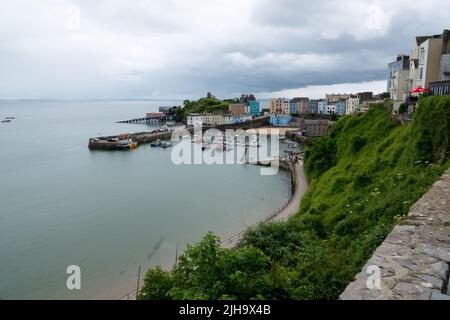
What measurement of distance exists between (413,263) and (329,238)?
567cm

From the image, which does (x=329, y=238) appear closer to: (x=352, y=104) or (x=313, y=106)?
(x=352, y=104)

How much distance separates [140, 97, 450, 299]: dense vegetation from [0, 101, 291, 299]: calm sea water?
Answer: 675 cm

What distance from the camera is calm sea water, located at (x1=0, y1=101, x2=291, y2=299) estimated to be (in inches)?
533

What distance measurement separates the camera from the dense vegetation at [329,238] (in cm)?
429

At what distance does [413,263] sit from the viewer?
361 cm

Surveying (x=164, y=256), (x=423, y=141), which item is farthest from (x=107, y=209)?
(x=423, y=141)

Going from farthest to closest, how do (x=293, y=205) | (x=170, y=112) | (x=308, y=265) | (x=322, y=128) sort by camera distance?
(x=170, y=112), (x=322, y=128), (x=293, y=205), (x=308, y=265)

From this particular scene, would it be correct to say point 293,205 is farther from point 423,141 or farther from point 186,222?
point 423,141

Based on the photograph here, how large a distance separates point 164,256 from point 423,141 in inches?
452

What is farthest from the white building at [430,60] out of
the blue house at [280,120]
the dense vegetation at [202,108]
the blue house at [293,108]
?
the dense vegetation at [202,108]

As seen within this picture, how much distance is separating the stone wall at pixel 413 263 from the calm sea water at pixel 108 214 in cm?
1025

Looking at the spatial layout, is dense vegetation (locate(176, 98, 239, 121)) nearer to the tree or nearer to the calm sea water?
the calm sea water

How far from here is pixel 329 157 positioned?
22484 millimetres

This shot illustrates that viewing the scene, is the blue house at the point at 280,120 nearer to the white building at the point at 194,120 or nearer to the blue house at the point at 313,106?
the blue house at the point at 313,106
